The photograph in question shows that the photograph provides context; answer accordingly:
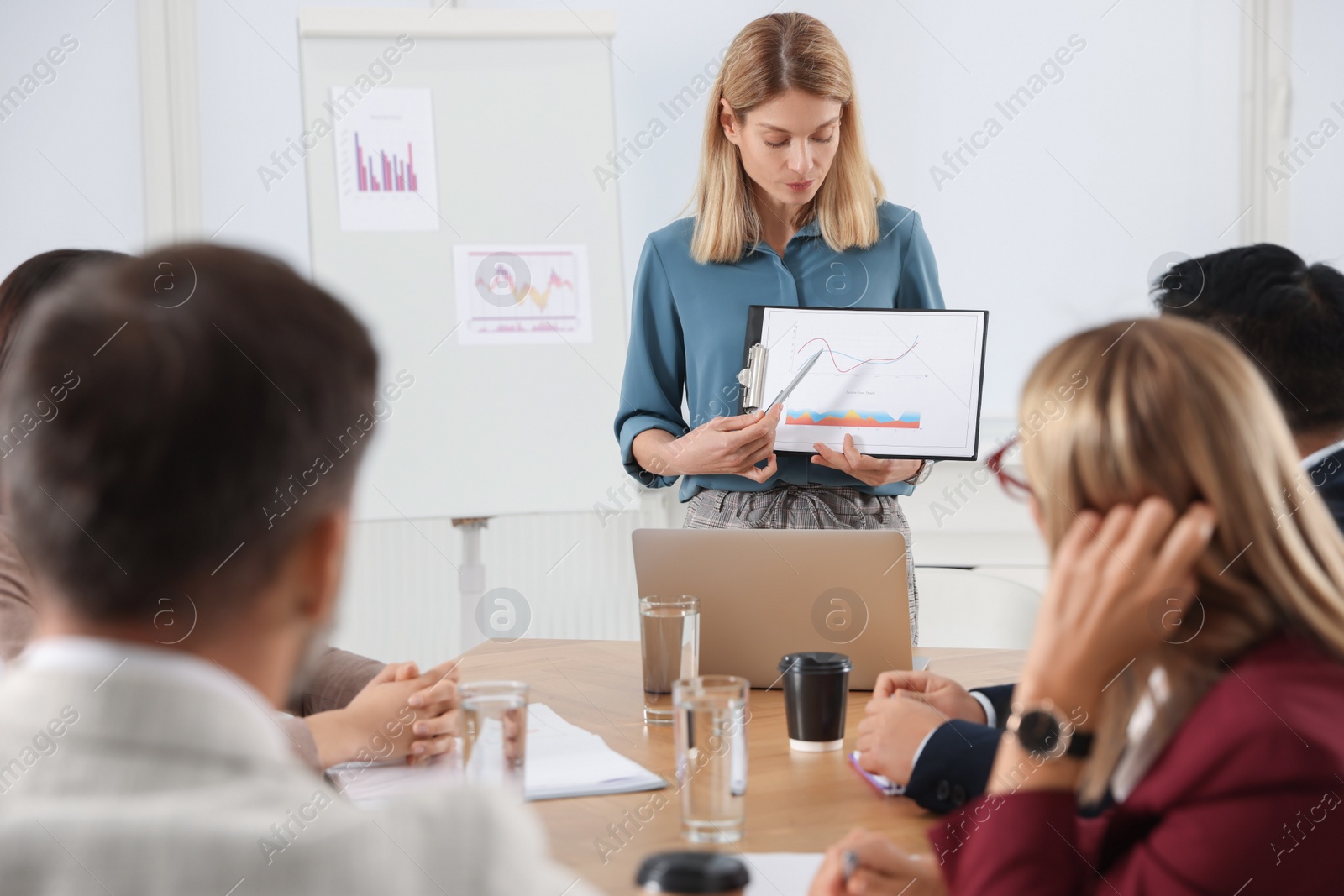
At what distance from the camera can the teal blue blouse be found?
2.21 m

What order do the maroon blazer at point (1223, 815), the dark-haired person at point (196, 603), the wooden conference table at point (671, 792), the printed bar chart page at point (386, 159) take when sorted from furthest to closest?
the printed bar chart page at point (386, 159) < the wooden conference table at point (671, 792) < the maroon blazer at point (1223, 815) < the dark-haired person at point (196, 603)

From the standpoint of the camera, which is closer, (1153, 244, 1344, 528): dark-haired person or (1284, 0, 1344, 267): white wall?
(1153, 244, 1344, 528): dark-haired person

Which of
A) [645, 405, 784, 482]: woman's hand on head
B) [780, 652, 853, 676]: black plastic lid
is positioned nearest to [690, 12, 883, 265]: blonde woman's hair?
[645, 405, 784, 482]: woman's hand on head

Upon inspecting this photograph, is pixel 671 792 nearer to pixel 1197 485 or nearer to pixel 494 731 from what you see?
pixel 494 731

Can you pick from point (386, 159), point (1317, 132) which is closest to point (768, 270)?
→ point (386, 159)

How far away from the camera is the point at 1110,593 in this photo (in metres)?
0.85

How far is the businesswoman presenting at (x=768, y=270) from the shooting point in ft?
6.96

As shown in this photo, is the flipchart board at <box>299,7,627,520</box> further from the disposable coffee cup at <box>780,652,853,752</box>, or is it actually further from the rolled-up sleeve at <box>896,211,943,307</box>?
the disposable coffee cup at <box>780,652,853,752</box>

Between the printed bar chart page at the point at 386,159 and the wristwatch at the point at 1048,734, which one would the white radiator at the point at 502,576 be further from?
the wristwatch at the point at 1048,734

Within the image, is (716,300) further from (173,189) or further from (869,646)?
(173,189)

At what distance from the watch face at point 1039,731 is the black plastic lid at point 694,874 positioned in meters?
0.28

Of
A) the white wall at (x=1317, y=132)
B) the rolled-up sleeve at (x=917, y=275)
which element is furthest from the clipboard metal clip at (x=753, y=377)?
the white wall at (x=1317, y=132)

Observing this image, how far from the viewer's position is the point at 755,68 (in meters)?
2.14

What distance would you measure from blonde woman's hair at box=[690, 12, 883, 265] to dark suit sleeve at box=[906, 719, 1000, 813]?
1230 mm
